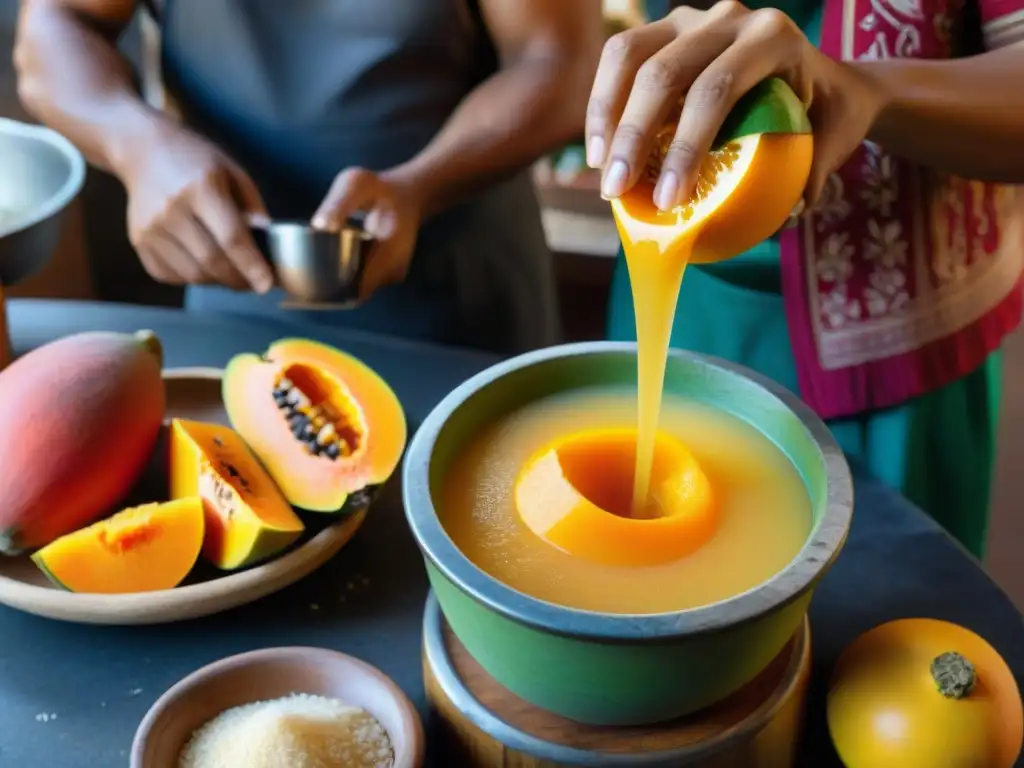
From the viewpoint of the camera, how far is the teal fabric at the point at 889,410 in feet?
3.18

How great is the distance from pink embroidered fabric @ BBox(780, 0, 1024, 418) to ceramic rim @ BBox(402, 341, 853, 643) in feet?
1.12

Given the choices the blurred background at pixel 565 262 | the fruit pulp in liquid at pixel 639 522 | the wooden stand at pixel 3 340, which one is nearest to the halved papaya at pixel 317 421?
the fruit pulp in liquid at pixel 639 522

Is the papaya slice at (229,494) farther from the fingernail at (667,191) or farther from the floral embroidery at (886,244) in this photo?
the floral embroidery at (886,244)

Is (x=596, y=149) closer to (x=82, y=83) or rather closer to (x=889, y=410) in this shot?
(x=889, y=410)

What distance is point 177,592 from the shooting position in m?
0.67

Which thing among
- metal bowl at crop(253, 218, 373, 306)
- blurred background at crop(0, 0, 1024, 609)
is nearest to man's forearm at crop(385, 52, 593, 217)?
metal bowl at crop(253, 218, 373, 306)

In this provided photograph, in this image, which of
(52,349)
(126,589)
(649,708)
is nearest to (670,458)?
(649,708)

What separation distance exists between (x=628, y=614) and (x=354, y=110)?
2.58 ft

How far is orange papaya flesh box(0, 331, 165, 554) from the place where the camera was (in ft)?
2.32

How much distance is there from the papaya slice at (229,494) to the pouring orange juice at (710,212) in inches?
10.0

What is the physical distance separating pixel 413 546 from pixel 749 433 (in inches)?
11.0

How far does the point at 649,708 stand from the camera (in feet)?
A: 1.76

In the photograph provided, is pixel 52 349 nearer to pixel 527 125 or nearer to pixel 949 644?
pixel 527 125

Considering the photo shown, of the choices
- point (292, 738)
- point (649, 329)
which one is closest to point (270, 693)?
point (292, 738)
